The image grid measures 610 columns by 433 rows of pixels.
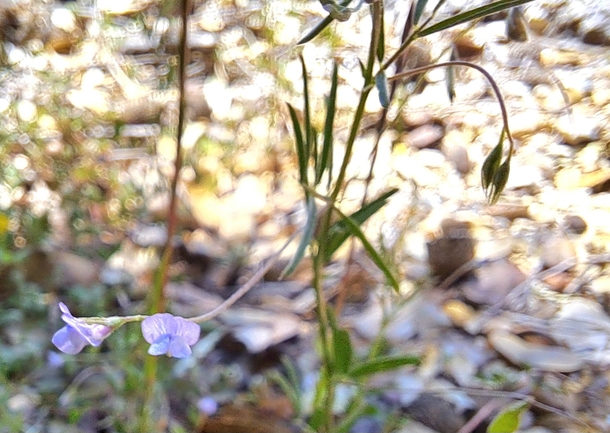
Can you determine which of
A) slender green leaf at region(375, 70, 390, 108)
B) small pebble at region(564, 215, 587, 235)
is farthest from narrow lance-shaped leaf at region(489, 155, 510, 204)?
small pebble at region(564, 215, 587, 235)

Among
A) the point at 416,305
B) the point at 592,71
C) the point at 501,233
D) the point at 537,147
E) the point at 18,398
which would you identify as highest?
the point at 592,71

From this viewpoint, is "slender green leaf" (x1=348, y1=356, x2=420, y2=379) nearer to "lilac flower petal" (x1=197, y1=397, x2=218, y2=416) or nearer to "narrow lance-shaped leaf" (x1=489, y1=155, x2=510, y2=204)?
"narrow lance-shaped leaf" (x1=489, y1=155, x2=510, y2=204)

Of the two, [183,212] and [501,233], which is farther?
[183,212]

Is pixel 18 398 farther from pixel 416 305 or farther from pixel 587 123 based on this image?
pixel 587 123

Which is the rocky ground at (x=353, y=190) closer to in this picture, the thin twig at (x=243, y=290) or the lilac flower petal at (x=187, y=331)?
the thin twig at (x=243, y=290)

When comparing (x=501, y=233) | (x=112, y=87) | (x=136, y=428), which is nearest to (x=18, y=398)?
(x=136, y=428)
